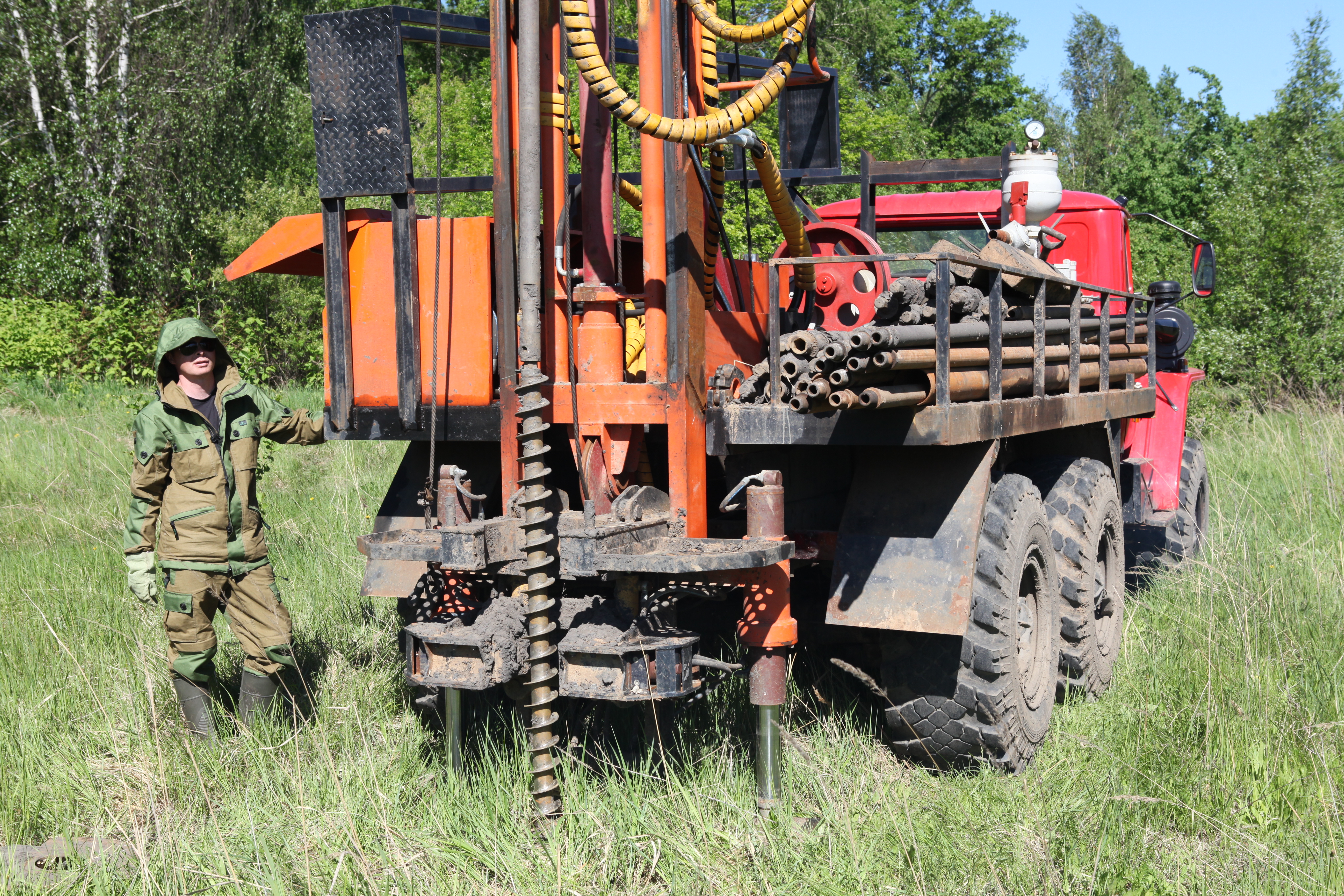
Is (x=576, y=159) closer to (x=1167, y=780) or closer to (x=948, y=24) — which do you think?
(x=1167, y=780)

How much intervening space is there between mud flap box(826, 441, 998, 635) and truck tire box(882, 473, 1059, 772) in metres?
0.20

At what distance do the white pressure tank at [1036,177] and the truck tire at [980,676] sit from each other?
206cm

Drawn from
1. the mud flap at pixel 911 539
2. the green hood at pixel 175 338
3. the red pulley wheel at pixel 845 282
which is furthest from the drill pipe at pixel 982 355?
the green hood at pixel 175 338

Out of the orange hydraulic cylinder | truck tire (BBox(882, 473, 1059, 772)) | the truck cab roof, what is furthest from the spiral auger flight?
the truck cab roof

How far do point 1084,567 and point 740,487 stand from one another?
1973 millimetres

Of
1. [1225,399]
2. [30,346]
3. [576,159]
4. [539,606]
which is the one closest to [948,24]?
[1225,399]

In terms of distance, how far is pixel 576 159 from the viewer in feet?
17.9

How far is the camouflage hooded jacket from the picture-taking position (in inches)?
180

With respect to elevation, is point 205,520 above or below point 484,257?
below

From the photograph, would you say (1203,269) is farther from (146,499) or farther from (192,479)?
(146,499)

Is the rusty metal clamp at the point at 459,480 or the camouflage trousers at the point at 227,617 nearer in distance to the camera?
the rusty metal clamp at the point at 459,480

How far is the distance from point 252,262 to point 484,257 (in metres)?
0.96

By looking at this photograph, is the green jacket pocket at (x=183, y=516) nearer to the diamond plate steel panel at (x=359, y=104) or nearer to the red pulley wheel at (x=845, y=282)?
the diamond plate steel panel at (x=359, y=104)

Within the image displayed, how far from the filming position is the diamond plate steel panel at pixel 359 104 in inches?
150
